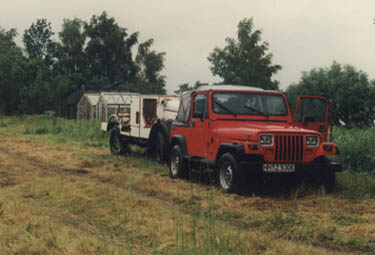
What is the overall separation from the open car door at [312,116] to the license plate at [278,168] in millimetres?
1479

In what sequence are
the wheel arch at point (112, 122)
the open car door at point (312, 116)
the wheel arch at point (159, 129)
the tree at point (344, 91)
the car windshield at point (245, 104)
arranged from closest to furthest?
the open car door at point (312, 116), the car windshield at point (245, 104), the wheel arch at point (159, 129), the wheel arch at point (112, 122), the tree at point (344, 91)

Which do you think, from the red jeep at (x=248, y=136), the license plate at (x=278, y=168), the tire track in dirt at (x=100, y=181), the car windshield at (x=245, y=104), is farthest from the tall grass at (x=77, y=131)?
the license plate at (x=278, y=168)

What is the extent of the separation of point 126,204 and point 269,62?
5322 centimetres

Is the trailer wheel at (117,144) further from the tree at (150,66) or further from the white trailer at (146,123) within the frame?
the tree at (150,66)

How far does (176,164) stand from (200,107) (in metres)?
1.64

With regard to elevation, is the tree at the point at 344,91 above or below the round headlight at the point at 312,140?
above

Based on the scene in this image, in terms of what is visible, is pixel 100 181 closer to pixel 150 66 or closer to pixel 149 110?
pixel 149 110

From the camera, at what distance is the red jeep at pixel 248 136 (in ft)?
32.8

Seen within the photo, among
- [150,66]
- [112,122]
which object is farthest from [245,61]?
[112,122]

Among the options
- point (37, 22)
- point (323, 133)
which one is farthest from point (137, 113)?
point (37, 22)

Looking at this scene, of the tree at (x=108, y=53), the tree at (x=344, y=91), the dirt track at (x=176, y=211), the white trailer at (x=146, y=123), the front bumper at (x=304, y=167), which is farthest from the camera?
the tree at (x=108, y=53)

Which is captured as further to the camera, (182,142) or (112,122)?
(112,122)

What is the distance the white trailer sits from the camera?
1611 centimetres

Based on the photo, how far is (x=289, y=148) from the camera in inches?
399
